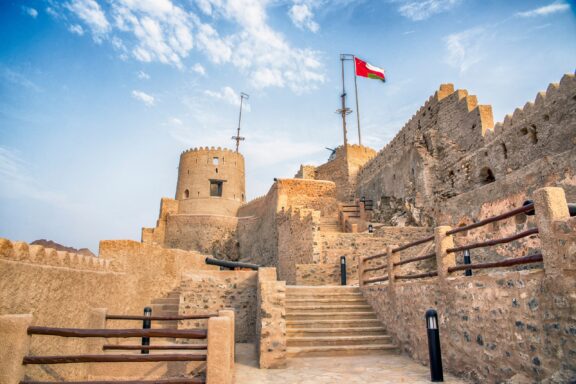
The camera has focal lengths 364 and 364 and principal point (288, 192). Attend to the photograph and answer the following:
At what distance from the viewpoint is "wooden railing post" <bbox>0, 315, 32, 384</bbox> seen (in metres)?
2.96

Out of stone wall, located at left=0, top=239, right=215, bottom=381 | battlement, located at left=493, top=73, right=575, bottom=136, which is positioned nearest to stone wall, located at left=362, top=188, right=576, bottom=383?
stone wall, located at left=0, top=239, right=215, bottom=381

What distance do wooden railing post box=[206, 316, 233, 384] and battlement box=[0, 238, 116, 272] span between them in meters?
3.16

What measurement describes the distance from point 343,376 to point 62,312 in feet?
14.6

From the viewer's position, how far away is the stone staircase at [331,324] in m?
7.26

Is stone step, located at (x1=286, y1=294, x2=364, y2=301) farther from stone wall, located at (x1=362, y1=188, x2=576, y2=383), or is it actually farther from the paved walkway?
stone wall, located at (x1=362, y1=188, x2=576, y2=383)

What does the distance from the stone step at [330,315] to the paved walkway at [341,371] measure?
1.34 metres

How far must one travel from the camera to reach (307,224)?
1507cm

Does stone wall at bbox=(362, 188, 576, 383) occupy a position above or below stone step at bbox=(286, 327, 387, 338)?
above

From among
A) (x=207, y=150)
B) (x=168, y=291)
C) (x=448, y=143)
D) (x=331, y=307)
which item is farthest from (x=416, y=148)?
(x=207, y=150)

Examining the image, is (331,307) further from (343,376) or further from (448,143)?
(448,143)

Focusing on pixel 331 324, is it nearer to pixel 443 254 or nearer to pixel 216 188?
pixel 443 254

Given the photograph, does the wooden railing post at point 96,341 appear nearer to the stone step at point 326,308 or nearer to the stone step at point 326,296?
the stone step at point 326,308

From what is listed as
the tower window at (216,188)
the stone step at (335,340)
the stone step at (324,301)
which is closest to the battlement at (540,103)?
the stone step at (324,301)

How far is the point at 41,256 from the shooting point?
209 inches
